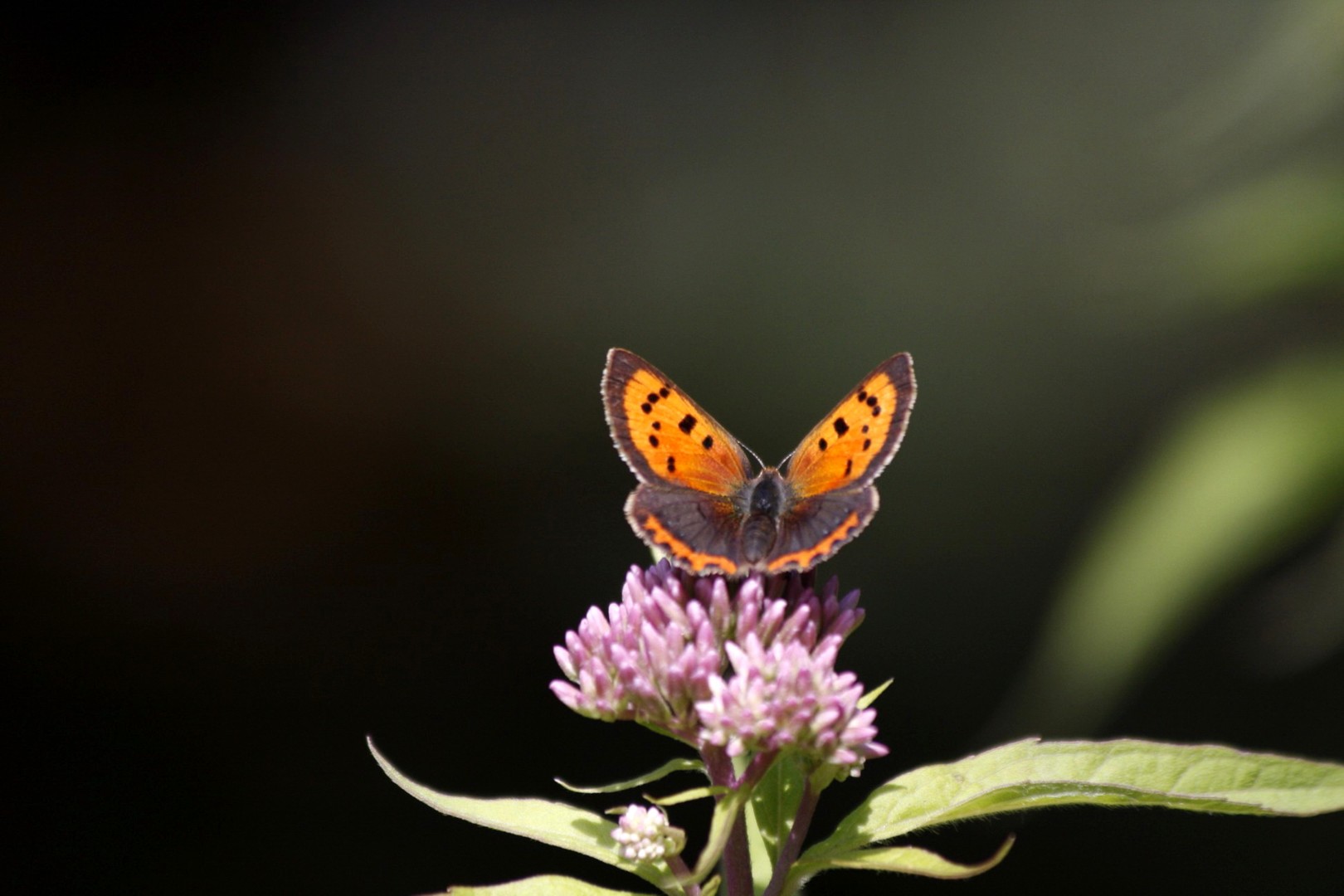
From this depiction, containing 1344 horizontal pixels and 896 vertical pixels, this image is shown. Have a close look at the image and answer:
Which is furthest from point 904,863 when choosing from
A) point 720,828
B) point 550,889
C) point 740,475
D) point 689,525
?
point 740,475

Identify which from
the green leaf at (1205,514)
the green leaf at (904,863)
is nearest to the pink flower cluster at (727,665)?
the green leaf at (904,863)

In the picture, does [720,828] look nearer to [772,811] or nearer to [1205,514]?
[772,811]

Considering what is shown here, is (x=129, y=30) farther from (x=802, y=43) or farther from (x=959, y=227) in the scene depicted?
(x=959, y=227)

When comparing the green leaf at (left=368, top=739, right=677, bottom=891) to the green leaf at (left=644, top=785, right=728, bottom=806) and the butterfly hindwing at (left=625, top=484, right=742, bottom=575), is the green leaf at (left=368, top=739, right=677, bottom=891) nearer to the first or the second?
the green leaf at (left=644, top=785, right=728, bottom=806)

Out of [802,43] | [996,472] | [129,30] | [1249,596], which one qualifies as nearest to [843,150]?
[802,43]

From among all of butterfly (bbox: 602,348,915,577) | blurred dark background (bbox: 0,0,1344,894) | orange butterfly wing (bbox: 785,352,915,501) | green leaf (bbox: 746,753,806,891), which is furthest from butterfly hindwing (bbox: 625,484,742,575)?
blurred dark background (bbox: 0,0,1344,894)

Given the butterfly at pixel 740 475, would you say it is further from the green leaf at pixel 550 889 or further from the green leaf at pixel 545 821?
the green leaf at pixel 550 889
